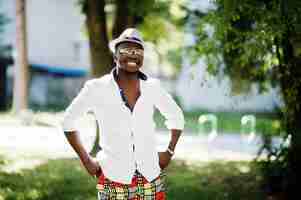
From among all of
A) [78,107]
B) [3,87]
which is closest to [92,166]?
[78,107]

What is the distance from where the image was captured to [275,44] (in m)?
6.91

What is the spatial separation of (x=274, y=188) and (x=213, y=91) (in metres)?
22.4

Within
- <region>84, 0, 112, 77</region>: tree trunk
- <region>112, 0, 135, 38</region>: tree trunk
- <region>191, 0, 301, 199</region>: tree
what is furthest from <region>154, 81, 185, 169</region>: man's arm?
<region>112, 0, 135, 38</region>: tree trunk

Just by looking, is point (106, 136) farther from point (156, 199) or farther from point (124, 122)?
point (156, 199)

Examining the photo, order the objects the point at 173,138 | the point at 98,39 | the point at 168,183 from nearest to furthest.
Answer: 1. the point at 173,138
2. the point at 168,183
3. the point at 98,39

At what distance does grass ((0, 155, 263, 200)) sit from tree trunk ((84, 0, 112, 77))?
193 cm

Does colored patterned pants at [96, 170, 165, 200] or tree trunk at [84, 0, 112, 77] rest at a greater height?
tree trunk at [84, 0, 112, 77]

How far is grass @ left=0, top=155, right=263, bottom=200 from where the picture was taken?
7.96 m

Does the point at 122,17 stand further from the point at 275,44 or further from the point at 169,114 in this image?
the point at 169,114

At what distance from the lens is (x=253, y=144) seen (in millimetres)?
15992

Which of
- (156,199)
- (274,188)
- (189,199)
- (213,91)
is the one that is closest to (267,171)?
(274,188)

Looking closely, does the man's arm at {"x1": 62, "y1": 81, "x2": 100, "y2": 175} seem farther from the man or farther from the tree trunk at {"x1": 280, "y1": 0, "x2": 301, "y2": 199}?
the tree trunk at {"x1": 280, "y1": 0, "x2": 301, "y2": 199}

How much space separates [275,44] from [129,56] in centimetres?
346

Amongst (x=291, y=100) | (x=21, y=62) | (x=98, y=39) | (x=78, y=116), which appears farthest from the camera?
(x=21, y=62)
